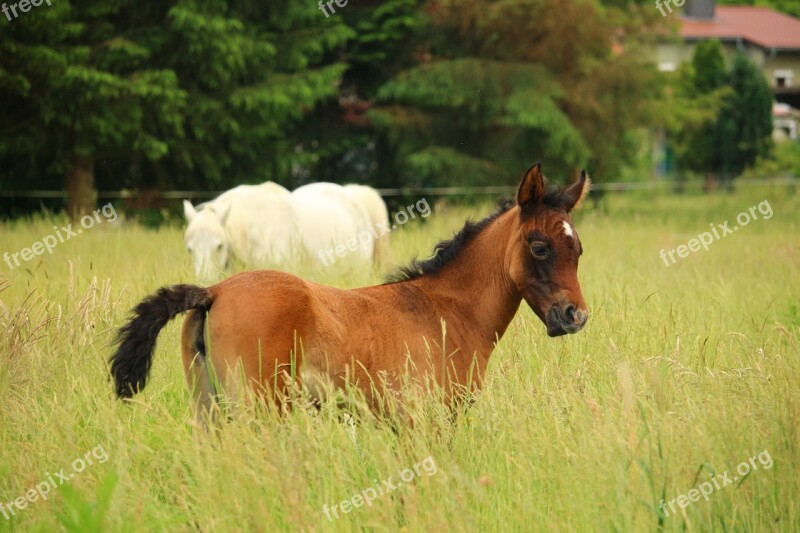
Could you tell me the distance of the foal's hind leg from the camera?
4344mm

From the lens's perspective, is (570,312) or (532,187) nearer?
(570,312)

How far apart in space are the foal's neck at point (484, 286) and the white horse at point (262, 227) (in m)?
3.75

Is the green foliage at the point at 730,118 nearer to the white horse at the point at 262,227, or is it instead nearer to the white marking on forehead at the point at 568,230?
the white horse at the point at 262,227

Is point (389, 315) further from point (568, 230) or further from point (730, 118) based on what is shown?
point (730, 118)

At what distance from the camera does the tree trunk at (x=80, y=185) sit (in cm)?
1830

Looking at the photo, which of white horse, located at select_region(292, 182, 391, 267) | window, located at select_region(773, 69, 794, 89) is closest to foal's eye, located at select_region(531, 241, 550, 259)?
white horse, located at select_region(292, 182, 391, 267)

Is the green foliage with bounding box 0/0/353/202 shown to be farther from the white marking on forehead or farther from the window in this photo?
the window

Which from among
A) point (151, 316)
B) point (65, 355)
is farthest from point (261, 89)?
point (151, 316)

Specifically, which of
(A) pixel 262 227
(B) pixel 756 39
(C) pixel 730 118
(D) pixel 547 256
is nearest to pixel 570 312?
(D) pixel 547 256

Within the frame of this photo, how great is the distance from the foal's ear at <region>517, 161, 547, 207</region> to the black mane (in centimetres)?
36

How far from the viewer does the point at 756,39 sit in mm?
52000

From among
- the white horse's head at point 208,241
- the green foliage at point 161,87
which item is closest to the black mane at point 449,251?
the white horse's head at point 208,241

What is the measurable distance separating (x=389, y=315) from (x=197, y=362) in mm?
1075

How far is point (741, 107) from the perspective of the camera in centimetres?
3612
